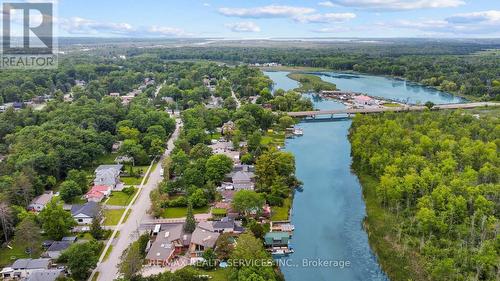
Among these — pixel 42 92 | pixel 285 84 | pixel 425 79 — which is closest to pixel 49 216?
pixel 42 92

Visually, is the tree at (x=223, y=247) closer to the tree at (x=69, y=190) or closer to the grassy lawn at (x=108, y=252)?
the grassy lawn at (x=108, y=252)

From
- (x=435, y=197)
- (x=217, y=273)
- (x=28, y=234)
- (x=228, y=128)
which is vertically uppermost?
(x=228, y=128)

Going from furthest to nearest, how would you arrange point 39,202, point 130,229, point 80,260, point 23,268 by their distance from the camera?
point 39,202 < point 130,229 < point 23,268 < point 80,260

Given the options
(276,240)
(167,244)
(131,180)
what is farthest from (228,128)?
(167,244)

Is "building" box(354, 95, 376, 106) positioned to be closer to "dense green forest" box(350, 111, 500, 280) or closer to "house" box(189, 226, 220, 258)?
"dense green forest" box(350, 111, 500, 280)

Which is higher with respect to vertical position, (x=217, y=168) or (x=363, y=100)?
(x=363, y=100)

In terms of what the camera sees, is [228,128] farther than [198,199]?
Yes

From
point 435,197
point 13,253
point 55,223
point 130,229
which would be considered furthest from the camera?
point 130,229

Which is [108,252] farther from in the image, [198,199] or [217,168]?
[217,168]
